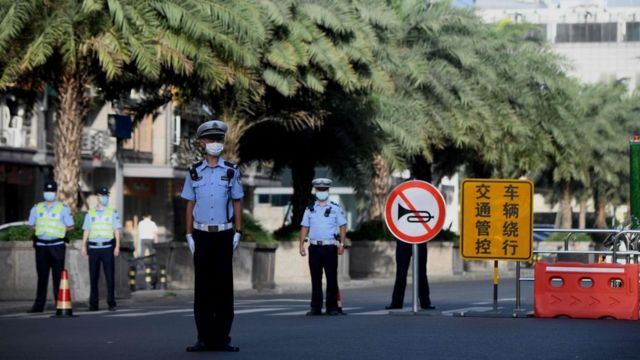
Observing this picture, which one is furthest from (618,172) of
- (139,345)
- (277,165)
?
(139,345)

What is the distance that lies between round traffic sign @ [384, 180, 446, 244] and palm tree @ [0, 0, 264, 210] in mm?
9490

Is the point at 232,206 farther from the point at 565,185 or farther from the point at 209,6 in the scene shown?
the point at 565,185

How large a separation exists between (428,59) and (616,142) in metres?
30.9

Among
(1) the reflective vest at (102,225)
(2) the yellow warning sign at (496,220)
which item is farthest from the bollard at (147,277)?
(2) the yellow warning sign at (496,220)

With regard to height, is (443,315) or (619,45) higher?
(619,45)

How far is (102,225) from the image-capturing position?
2267 centimetres

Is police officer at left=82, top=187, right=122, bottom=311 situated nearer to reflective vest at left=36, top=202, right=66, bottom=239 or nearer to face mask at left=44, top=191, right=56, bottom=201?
reflective vest at left=36, top=202, right=66, bottom=239

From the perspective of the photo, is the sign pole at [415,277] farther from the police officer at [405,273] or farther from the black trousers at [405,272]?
the police officer at [405,273]

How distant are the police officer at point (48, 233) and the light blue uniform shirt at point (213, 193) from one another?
920cm

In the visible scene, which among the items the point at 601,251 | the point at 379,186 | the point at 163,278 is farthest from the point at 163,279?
the point at 379,186

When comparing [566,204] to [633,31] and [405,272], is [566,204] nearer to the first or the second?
[405,272]

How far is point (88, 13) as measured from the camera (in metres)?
27.5

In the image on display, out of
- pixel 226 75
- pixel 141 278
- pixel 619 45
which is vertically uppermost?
pixel 619 45

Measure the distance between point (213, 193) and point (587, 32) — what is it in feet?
393
